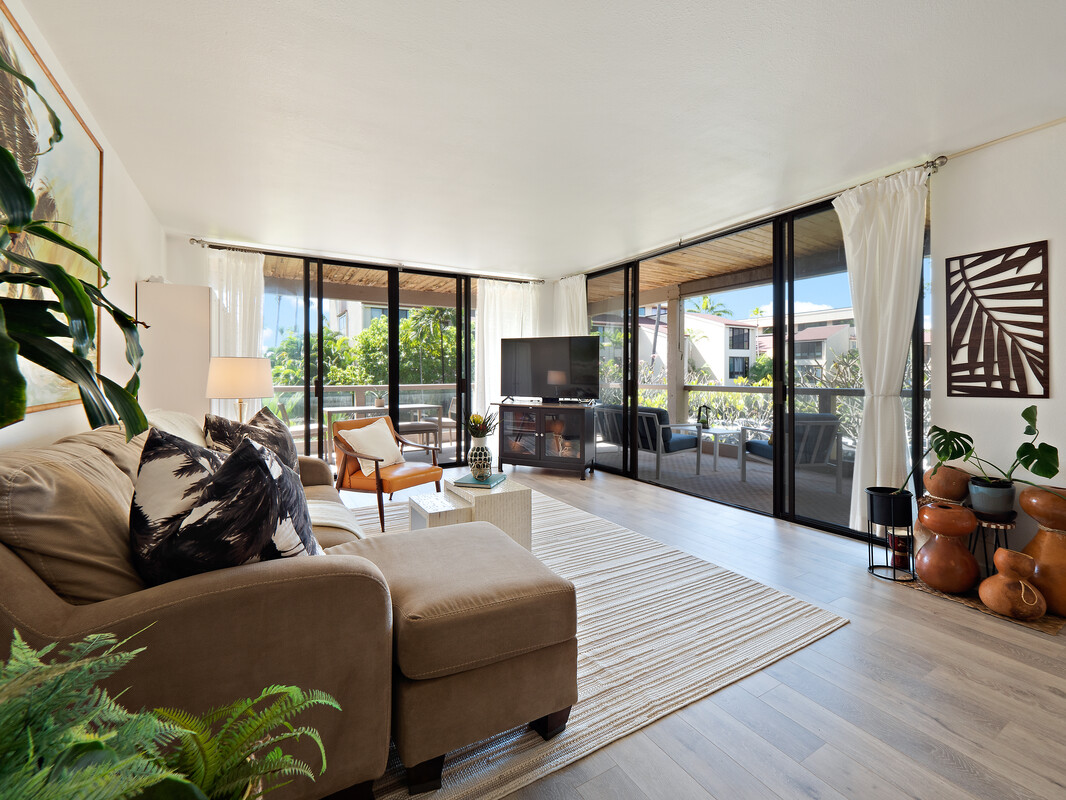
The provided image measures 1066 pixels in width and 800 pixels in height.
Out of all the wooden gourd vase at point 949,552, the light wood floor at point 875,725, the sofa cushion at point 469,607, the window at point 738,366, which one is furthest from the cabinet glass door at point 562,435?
the sofa cushion at point 469,607

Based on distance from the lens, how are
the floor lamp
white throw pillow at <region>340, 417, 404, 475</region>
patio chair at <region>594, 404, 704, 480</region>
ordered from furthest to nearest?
patio chair at <region>594, 404, 704, 480</region>, white throw pillow at <region>340, 417, 404, 475</region>, the floor lamp

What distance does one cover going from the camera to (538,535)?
3.40 m

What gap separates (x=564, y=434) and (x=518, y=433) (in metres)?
0.57

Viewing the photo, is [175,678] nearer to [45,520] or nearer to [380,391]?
[45,520]

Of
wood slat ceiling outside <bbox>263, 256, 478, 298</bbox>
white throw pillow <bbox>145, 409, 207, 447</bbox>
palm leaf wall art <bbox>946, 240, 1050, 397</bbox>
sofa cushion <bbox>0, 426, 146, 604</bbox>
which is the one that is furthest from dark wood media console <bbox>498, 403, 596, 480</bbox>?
sofa cushion <bbox>0, 426, 146, 604</bbox>

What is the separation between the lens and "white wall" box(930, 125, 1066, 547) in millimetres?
2393

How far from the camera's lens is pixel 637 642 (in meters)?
2.06

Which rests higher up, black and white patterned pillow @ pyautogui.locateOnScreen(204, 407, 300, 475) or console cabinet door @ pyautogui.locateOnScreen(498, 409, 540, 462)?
black and white patterned pillow @ pyautogui.locateOnScreen(204, 407, 300, 475)

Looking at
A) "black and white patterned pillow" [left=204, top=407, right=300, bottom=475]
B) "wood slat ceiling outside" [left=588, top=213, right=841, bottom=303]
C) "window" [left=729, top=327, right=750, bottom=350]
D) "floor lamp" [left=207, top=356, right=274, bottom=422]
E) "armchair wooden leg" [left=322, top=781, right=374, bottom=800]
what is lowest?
"armchair wooden leg" [left=322, top=781, right=374, bottom=800]

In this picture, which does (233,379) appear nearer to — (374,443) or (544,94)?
(374,443)

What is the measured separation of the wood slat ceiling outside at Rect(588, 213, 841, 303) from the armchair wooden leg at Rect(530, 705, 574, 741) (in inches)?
133

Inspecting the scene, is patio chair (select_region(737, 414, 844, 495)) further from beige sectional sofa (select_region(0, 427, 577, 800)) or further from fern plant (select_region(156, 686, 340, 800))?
fern plant (select_region(156, 686, 340, 800))

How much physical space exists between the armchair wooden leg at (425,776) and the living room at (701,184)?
0.13 m

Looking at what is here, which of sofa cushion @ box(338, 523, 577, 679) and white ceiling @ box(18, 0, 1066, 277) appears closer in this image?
sofa cushion @ box(338, 523, 577, 679)
